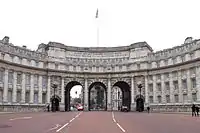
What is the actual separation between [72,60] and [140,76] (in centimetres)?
1957

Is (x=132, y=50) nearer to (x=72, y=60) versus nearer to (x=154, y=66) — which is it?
(x=154, y=66)

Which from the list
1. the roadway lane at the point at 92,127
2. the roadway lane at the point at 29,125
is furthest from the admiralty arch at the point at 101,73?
the roadway lane at the point at 92,127

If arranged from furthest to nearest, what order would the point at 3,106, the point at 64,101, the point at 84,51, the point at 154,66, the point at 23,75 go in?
the point at 84,51, the point at 64,101, the point at 154,66, the point at 23,75, the point at 3,106

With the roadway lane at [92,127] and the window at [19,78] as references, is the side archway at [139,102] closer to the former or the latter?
the window at [19,78]

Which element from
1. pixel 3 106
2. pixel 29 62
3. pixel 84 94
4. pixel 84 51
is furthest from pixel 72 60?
pixel 3 106

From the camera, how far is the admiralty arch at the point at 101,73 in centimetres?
5859

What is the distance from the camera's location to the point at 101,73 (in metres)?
77.5

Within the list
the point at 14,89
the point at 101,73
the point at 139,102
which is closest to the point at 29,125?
the point at 14,89

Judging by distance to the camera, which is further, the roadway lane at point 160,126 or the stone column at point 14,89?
the stone column at point 14,89

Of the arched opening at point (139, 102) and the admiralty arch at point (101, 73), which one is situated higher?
the admiralty arch at point (101, 73)

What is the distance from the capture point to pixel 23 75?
209 ft

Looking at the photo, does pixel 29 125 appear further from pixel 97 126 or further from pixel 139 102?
pixel 139 102

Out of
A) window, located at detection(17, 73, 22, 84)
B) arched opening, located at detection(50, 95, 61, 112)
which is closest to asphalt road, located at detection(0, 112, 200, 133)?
window, located at detection(17, 73, 22, 84)

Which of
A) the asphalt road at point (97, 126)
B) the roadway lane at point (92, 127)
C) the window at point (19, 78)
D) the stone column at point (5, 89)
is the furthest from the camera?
the window at point (19, 78)
